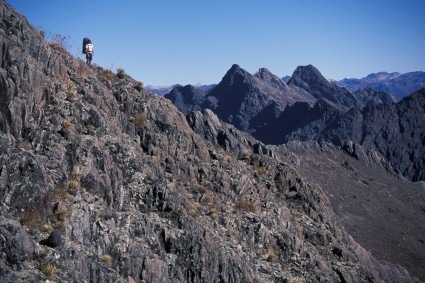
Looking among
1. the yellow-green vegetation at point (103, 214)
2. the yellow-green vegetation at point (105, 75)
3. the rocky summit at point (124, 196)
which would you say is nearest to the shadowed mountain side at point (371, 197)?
the rocky summit at point (124, 196)

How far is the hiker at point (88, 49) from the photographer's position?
36.3 metres

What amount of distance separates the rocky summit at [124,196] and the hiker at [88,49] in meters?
1.56

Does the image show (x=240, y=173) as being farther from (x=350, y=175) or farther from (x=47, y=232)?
(x=350, y=175)

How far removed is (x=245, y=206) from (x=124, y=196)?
10.7 metres

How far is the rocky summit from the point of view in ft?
65.9

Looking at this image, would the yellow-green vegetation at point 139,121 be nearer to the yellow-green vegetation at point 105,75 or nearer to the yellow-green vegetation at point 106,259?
the yellow-green vegetation at point 105,75

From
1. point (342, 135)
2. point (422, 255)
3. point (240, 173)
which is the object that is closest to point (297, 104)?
point (342, 135)

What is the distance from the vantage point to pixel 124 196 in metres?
26.3

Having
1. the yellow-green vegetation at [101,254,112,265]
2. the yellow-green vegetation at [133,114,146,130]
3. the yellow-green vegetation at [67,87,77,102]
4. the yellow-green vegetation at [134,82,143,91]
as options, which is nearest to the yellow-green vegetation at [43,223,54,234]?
the yellow-green vegetation at [101,254,112,265]

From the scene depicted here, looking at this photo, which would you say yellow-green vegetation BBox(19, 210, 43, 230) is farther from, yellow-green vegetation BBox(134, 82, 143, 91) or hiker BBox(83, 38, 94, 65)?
hiker BBox(83, 38, 94, 65)

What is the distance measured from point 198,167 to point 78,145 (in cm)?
1134

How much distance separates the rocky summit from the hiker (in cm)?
156

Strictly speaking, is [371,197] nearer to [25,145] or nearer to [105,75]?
[105,75]

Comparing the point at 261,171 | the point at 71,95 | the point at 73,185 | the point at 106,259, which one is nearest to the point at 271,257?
the point at 261,171
